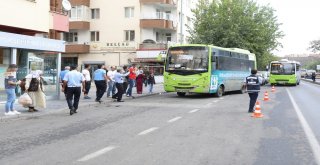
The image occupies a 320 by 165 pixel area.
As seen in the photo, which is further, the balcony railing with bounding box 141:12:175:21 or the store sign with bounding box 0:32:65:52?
the balcony railing with bounding box 141:12:175:21

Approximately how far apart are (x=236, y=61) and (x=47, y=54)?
12.7 meters

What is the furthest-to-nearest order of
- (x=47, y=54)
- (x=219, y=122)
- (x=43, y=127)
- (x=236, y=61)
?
(x=236, y=61), (x=47, y=54), (x=219, y=122), (x=43, y=127)

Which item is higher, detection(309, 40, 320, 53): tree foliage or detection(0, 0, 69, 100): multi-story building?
detection(309, 40, 320, 53): tree foliage

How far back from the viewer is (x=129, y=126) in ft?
39.9

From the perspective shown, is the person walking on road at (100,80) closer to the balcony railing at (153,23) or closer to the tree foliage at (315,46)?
the balcony railing at (153,23)

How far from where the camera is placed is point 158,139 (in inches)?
385

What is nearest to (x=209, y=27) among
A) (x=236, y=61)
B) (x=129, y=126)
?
(x=236, y=61)

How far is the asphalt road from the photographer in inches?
301

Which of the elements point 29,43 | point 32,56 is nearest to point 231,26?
point 32,56

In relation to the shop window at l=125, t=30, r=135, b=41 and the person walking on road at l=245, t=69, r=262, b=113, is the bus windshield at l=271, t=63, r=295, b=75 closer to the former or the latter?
the shop window at l=125, t=30, r=135, b=41

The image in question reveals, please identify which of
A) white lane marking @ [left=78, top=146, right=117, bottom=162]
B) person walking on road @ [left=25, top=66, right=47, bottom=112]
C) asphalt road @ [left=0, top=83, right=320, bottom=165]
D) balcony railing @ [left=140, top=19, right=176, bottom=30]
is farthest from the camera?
balcony railing @ [left=140, top=19, right=176, bottom=30]

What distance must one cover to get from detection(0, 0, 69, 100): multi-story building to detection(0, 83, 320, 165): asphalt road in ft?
15.6

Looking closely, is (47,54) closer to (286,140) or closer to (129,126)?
(129,126)

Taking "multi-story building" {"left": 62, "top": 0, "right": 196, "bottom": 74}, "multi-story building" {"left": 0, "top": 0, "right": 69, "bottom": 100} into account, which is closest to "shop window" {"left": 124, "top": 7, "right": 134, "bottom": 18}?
"multi-story building" {"left": 62, "top": 0, "right": 196, "bottom": 74}
